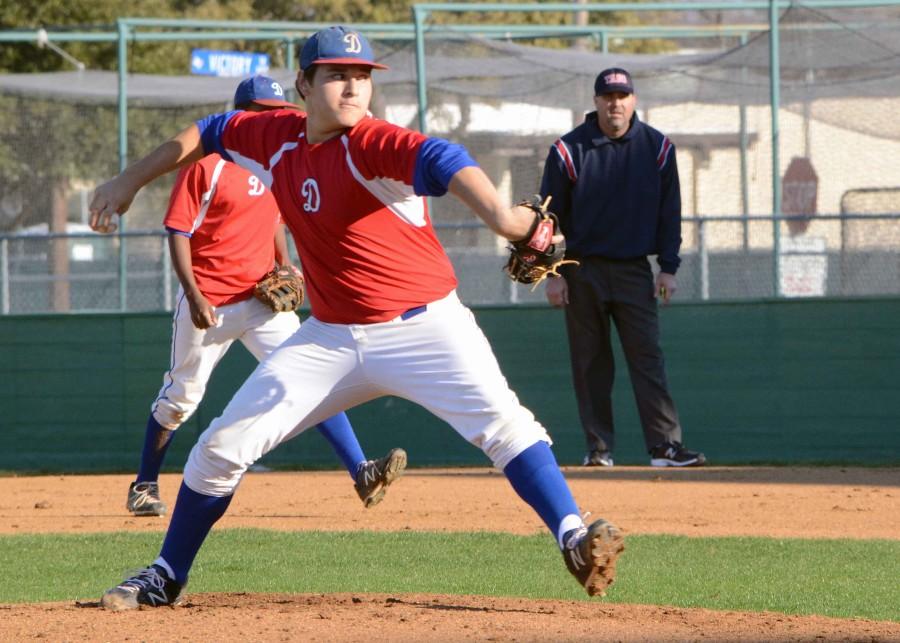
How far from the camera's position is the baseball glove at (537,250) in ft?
15.8

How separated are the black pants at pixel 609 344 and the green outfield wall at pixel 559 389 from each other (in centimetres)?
128

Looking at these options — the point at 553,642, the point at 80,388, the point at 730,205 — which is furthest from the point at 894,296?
the point at 553,642

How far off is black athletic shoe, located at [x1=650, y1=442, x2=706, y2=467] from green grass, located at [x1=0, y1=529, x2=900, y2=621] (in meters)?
2.28

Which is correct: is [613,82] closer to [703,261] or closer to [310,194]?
[703,261]

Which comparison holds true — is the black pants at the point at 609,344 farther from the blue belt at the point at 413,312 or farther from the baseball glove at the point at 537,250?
the baseball glove at the point at 537,250

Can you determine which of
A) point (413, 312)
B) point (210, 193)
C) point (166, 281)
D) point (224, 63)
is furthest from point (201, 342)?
point (224, 63)

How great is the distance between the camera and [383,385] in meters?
5.30

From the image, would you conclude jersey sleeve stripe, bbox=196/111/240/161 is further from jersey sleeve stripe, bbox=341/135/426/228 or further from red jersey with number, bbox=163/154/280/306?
red jersey with number, bbox=163/154/280/306

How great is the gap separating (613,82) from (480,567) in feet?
13.0

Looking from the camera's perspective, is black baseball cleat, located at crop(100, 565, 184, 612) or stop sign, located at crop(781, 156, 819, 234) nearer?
black baseball cleat, located at crop(100, 565, 184, 612)

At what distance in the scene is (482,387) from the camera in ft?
16.8

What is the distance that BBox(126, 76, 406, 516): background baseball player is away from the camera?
8.15 meters

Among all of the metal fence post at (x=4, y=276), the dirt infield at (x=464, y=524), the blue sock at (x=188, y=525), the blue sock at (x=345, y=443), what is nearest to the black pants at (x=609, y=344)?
the dirt infield at (x=464, y=524)

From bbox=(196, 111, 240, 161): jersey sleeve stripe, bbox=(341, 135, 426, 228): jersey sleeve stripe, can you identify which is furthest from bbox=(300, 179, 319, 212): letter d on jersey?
bbox=(196, 111, 240, 161): jersey sleeve stripe
